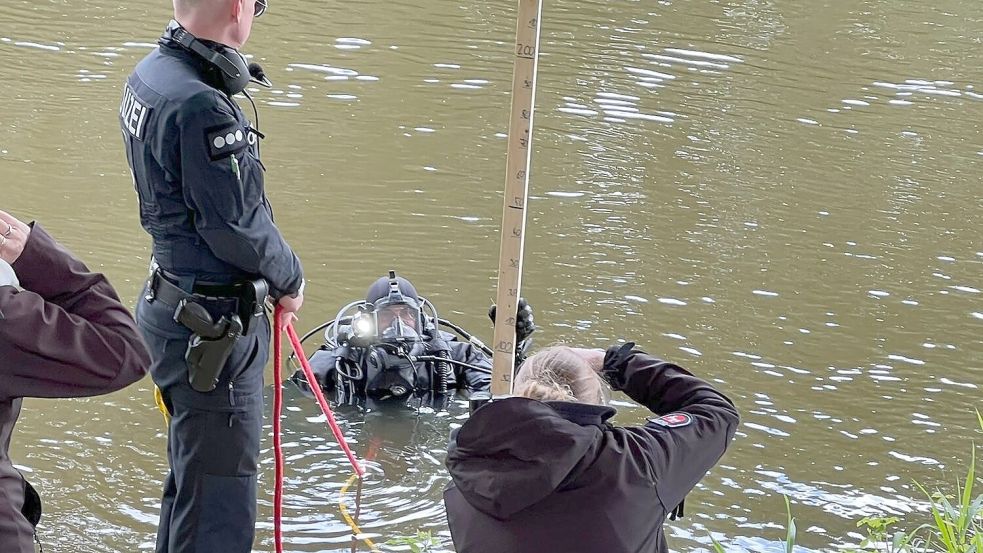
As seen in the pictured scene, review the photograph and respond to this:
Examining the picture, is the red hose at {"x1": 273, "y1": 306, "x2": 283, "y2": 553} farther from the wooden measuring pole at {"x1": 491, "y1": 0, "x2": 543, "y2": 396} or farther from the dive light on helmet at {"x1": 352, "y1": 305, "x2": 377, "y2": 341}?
the dive light on helmet at {"x1": 352, "y1": 305, "x2": 377, "y2": 341}

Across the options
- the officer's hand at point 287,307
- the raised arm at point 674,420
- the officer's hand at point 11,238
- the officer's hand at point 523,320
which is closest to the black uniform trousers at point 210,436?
the officer's hand at point 287,307

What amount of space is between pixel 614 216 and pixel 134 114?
5030 mm

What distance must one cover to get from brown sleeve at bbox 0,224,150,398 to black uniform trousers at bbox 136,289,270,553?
1138 mm

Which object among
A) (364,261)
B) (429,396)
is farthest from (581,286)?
(429,396)

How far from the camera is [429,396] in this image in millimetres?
5297

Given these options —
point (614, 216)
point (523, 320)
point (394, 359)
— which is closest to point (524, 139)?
point (523, 320)

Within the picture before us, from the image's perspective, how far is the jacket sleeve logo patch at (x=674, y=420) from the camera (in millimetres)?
2434

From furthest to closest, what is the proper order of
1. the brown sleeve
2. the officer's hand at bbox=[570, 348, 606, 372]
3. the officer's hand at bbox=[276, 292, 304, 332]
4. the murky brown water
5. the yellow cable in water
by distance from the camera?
the murky brown water → the yellow cable in water → the officer's hand at bbox=[276, 292, 304, 332] → the officer's hand at bbox=[570, 348, 606, 372] → the brown sleeve

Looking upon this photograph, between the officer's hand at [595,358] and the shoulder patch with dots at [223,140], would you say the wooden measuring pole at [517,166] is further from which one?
the shoulder patch with dots at [223,140]

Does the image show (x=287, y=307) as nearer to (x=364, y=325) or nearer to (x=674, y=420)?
(x=674, y=420)

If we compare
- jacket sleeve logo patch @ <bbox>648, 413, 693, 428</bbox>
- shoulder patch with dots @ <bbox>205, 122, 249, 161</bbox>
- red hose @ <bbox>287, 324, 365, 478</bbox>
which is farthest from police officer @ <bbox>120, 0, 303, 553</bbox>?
jacket sleeve logo patch @ <bbox>648, 413, 693, 428</bbox>

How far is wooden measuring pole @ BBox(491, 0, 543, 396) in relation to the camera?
85.5 inches

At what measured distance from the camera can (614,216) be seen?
25.6 ft

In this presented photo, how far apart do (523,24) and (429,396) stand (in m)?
3.30
